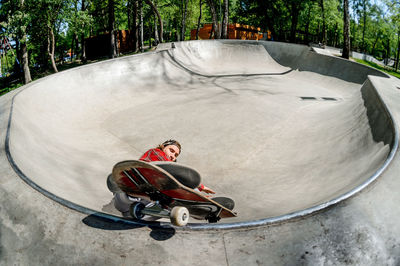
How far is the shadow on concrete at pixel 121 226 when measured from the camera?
8.90 ft

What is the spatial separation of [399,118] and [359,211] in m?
3.00

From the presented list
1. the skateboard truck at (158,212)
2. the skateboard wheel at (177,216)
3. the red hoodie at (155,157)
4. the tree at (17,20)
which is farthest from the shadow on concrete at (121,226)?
the tree at (17,20)

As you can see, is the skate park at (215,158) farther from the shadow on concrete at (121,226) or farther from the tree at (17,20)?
the tree at (17,20)

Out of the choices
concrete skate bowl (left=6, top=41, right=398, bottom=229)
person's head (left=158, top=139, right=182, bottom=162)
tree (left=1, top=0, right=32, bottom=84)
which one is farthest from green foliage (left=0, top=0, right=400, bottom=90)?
person's head (left=158, top=139, right=182, bottom=162)

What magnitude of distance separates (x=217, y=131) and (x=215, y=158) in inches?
59.0

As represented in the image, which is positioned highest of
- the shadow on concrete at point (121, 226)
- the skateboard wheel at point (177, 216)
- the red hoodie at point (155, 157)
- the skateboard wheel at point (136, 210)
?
the red hoodie at point (155, 157)

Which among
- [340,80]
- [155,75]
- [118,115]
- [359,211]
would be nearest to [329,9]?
[340,80]

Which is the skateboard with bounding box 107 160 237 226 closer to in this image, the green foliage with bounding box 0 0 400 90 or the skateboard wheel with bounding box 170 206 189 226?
the skateboard wheel with bounding box 170 206 189 226

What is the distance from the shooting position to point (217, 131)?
25.9 ft

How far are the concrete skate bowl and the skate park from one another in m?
0.04

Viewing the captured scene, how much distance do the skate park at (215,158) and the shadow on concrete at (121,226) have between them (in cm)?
1

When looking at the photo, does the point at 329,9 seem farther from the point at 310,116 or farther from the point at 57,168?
the point at 57,168

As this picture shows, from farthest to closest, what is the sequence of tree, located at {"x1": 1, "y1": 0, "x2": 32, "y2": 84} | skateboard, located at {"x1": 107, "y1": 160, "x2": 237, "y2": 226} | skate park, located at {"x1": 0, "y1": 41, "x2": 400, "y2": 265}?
tree, located at {"x1": 1, "y1": 0, "x2": 32, "y2": 84}
skateboard, located at {"x1": 107, "y1": 160, "x2": 237, "y2": 226}
skate park, located at {"x1": 0, "y1": 41, "x2": 400, "y2": 265}

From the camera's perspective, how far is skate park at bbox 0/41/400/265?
2.62m
